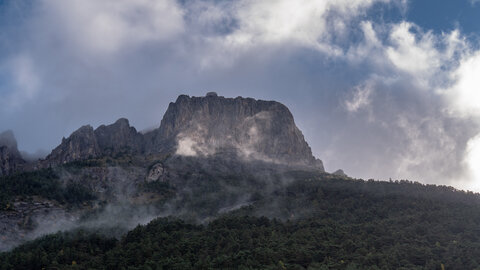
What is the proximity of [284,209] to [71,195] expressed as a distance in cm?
8202

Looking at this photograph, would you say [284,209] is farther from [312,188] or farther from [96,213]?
[96,213]

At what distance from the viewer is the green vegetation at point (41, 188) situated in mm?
149788

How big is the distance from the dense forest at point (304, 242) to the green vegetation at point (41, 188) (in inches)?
2118

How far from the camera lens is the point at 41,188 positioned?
530 ft

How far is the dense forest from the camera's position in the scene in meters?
84.4

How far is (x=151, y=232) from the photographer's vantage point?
109 metres

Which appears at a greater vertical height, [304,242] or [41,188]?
[41,188]

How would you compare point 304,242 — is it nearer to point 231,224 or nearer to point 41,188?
point 231,224

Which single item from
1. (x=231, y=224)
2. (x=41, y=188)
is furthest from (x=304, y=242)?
(x=41, y=188)

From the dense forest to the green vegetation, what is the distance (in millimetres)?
53808

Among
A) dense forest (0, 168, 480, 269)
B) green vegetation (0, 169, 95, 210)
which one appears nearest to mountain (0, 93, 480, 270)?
dense forest (0, 168, 480, 269)

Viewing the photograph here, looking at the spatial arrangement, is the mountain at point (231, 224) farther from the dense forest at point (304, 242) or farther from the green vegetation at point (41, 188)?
the green vegetation at point (41, 188)

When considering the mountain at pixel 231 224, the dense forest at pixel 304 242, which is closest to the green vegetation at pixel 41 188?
the mountain at pixel 231 224

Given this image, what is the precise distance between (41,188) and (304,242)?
4210 inches
